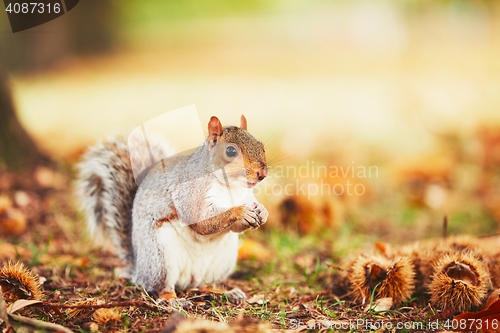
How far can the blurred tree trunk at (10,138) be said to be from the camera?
10.7 feet

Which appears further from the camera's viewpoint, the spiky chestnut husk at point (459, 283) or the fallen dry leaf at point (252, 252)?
the fallen dry leaf at point (252, 252)

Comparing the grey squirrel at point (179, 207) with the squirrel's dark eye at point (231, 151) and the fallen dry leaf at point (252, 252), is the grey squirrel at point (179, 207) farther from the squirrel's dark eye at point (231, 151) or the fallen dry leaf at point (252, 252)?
the fallen dry leaf at point (252, 252)

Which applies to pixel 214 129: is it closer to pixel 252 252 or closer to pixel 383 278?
pixel 383 278

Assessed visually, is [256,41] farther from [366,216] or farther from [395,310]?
[395,310]

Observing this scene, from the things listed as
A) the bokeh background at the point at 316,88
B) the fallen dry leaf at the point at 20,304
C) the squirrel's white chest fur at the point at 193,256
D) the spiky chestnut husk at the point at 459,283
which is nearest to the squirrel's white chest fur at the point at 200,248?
the squirrel's white chest fur at the point at 193,256

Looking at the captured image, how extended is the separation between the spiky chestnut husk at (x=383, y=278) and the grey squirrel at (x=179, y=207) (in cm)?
45

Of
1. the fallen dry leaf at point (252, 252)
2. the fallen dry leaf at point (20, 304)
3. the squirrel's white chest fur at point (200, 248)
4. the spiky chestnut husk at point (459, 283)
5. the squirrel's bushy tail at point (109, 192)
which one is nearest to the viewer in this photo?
the fallen dry leaf at point (20, 304)

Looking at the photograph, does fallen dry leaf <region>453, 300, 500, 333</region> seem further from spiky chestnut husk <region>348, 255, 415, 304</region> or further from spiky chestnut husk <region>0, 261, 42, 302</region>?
spiky chestnut husk <region>0, 261, 42, 302</region>

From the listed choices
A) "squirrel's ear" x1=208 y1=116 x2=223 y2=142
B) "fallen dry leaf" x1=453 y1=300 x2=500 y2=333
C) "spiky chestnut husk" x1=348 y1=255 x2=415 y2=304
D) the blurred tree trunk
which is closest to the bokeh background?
the blurred tree trunk

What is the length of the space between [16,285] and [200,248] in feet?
2.09

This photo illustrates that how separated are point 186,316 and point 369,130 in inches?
146

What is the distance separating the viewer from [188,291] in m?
1.97

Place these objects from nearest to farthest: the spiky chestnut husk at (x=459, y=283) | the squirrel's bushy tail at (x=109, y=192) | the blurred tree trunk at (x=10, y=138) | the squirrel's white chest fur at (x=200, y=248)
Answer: the squirrel's white chest fur at (x=200, y=248) < the spiky chestnut husk at (x=459, y=283) < the squirrel's bushy tail at (x=109, y=192) < the blurred tree trunk at (x=10, y=138)

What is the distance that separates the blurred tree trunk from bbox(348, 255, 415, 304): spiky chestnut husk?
234 centimetres
